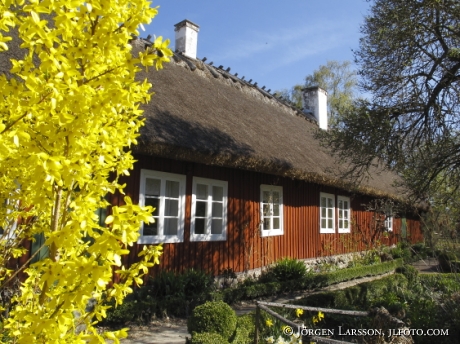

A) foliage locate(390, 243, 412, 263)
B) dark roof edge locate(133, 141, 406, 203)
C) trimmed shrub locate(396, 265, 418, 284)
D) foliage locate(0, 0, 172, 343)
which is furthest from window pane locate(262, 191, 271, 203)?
foliage locate(390, 243, 412, 263)

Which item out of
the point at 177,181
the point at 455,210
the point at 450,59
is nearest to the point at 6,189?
the point at 177,181

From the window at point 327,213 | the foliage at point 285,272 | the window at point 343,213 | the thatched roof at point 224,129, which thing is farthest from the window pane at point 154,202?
the window at point 343,213

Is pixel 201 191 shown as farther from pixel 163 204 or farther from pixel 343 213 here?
pixel 343 213

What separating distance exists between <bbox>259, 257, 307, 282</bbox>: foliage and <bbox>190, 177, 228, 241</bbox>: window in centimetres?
157

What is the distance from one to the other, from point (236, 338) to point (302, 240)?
703cm

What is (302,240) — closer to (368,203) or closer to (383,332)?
(368,203)

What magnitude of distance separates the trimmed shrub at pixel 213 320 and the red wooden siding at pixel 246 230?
8.87 feet

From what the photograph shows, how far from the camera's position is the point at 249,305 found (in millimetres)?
7457

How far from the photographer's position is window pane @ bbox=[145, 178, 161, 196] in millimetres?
7134

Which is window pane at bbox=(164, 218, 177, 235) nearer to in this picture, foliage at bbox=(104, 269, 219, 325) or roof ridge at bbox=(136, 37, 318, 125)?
foliage at bbox=(104, 269, 219, 325)

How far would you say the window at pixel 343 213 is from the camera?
13348 mm

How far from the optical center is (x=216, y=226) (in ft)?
27.9

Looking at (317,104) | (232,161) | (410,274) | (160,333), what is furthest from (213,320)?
(317,104)

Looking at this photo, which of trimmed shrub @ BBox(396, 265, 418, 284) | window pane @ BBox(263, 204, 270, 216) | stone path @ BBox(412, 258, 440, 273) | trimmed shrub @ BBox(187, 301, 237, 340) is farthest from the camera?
stone path @ BBox(412, 258, 440, 273)
